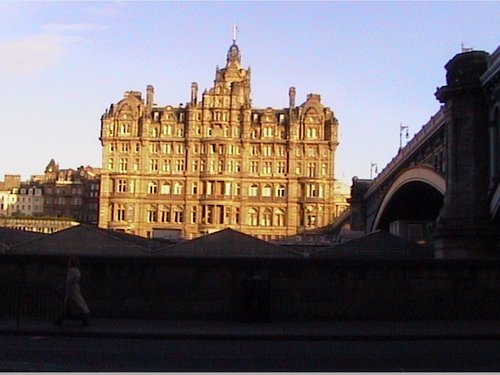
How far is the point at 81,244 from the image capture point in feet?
99.3

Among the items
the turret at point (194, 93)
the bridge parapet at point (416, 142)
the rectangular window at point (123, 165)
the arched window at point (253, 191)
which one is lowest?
the bridge parapet at point (416, 142)

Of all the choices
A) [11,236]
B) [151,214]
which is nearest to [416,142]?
[11,236]

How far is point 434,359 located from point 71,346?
6.65m

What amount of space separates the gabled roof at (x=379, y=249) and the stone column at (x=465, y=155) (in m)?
2.48

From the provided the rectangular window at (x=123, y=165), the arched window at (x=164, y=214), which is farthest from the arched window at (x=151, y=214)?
the rectangular window at (x=123, y=165)

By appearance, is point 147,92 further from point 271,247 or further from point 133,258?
point 133,258

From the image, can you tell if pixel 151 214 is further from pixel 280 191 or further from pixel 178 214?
pixel 280 191

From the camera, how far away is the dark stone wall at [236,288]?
20922mm

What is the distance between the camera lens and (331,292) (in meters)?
21.3

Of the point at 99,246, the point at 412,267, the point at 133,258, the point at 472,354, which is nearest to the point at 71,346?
the point at 133,258

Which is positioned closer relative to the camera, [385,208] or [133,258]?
[133,258]

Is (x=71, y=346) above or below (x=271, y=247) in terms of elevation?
below

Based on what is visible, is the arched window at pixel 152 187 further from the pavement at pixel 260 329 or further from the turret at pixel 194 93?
the pavement at pixel 260 329

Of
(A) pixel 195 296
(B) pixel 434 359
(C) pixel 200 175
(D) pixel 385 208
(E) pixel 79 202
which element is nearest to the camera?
(B) pixel 434 359
